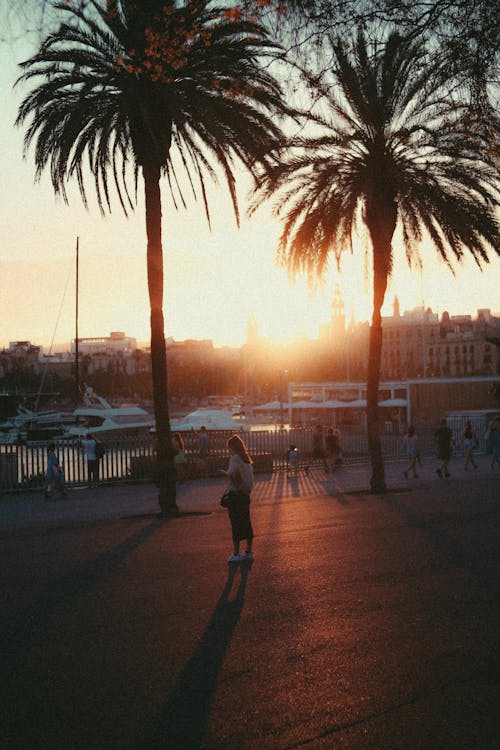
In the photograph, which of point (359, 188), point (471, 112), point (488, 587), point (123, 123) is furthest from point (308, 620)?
point (359, 188)

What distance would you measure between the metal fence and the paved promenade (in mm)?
9342

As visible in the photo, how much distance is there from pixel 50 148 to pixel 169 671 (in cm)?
1279

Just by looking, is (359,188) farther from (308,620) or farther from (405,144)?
(308,620)

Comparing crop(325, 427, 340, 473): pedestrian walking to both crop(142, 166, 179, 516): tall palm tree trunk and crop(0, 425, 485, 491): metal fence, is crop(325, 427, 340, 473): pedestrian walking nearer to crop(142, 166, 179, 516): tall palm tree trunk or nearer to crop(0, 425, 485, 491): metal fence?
crop(0, 425, 485, 491): metal fence

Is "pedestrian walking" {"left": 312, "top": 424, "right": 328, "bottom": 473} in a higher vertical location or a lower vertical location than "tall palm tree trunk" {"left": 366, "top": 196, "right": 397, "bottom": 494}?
lower

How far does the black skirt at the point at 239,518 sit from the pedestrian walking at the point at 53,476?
11251 millimetres

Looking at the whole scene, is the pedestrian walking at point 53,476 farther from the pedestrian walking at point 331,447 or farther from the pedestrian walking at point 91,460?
the pedestrian walking at point 331,447

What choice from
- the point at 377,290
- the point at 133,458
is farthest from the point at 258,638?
the point at 133,458

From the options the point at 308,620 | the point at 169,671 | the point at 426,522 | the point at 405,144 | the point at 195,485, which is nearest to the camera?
the point at 169,671

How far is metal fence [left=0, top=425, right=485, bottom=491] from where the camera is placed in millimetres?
23469

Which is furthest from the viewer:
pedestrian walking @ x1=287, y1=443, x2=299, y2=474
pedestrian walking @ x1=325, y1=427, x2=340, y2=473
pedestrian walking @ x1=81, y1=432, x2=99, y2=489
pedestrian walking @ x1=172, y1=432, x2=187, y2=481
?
pedestrian walking @ x1=287, y1=443, x2=299, y2=474

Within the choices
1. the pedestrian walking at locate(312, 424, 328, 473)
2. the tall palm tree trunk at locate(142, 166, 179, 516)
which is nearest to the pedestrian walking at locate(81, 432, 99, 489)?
the tall palm tree trunk at locate(142, 166, 179, 516)

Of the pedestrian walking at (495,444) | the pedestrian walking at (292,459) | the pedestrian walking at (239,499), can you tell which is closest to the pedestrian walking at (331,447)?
the pedestrian walking at (292,459)

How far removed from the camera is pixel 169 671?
21.7 ft
